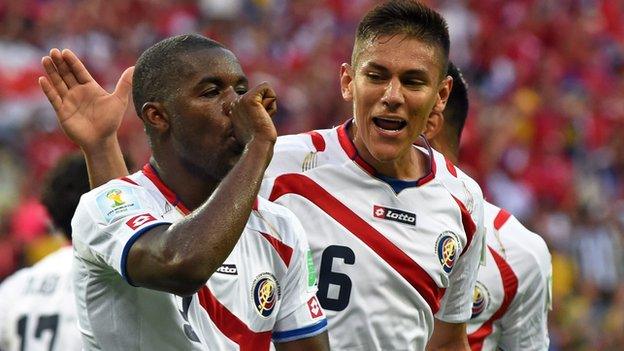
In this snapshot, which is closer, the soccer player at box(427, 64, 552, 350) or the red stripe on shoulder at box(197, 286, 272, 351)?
the red stripe on shoulder at box(197, 286, 272, 351)

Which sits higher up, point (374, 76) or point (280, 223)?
point (374, 76)

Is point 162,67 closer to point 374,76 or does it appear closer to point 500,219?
point 374,76

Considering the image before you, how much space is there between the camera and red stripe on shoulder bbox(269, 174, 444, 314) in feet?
15.9

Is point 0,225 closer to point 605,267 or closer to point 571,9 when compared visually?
point 605,267

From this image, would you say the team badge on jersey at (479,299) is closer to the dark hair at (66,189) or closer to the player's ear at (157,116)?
→ the dark hair at (66,189)

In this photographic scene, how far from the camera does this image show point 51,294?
604cm

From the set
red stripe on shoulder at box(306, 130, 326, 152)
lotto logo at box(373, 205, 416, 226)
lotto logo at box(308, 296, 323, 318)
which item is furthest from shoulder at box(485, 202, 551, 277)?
lotto logo at box(308, 296, 323, 318)

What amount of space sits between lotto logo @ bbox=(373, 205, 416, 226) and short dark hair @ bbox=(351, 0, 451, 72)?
57 cm

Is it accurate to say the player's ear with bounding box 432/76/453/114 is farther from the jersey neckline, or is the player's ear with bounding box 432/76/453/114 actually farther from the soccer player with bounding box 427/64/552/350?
the soccer player with bounding box 427/64/552/350

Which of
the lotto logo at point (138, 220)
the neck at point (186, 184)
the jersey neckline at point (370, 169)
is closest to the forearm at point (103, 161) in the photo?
the neck at point (186, 184)

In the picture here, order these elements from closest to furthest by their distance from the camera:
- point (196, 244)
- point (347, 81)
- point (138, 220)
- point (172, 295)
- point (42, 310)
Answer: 1. point (196, 244)
2. point (138, 220)
3. point (172, 295)
4. point (347, 81)
5. point (42, 310)

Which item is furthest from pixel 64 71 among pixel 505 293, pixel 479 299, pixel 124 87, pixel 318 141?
pixel 505 293

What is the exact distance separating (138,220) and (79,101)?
0.82m

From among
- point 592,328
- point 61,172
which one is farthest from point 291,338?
point 592,328
